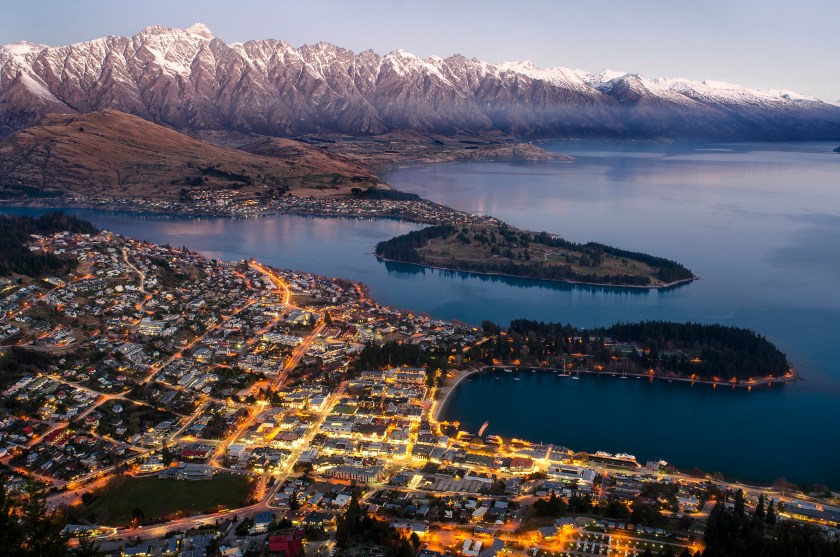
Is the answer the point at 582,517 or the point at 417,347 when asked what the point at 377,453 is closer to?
the point at 582,517

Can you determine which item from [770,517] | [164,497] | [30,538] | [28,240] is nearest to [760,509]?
[770,517]

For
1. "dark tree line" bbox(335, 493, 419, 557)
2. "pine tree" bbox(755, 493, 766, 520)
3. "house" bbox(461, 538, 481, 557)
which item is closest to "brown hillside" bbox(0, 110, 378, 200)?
"dark tree line" bbox(335, 493, 419, 557)

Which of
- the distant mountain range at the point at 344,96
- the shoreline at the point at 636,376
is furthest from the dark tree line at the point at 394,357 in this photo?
the distant mountain range at the point at 344,96

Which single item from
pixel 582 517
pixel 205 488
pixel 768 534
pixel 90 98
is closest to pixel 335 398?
pixel 205 488

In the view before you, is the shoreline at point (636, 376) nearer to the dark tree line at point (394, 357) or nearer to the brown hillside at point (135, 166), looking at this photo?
the dark tree line at point (394, 357)

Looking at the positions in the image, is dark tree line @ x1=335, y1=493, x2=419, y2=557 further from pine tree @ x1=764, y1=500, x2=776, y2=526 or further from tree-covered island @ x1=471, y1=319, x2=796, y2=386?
tree-covered island @ x1=471, y1=319, x2=796, y2=386

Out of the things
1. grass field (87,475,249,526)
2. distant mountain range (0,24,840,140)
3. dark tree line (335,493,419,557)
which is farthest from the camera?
distant mountain range (0,24,840,140)
